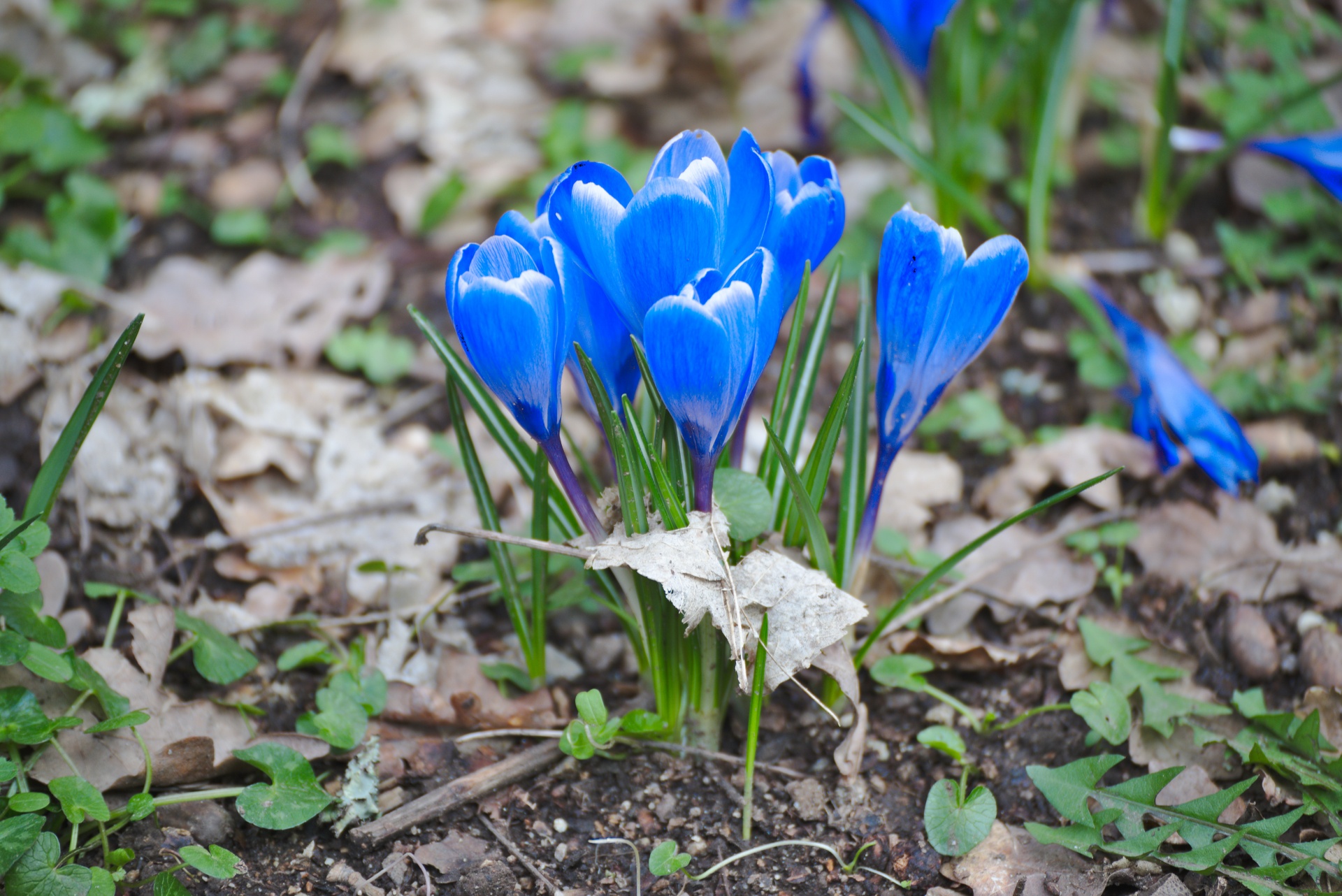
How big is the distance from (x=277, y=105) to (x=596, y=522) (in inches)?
91.5

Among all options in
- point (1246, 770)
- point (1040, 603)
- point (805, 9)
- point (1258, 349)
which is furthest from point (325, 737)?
point (805, 9)

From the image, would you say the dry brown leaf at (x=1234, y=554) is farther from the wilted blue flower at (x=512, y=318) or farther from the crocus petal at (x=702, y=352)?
the wilted blue flower at (x=512, y=318)

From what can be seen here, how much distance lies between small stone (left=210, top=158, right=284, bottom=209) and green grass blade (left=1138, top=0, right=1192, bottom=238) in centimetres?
225

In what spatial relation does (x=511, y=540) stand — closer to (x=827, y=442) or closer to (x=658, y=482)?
(x=658, y=482)

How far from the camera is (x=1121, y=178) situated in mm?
2666

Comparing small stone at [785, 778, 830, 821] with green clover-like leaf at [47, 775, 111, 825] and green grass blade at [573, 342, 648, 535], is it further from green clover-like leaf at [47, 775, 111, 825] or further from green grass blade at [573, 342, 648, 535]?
green clover-like leaf at [47, 775, 111, 825]

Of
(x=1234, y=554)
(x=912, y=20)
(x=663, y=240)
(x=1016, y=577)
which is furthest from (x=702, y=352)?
(x=912, y=20)

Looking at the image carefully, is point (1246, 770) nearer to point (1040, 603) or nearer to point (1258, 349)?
point (1040, 603)

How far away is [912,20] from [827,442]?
1.22 meters

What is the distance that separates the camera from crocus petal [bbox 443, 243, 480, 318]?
1.13m

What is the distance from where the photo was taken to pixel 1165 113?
7.04 feet

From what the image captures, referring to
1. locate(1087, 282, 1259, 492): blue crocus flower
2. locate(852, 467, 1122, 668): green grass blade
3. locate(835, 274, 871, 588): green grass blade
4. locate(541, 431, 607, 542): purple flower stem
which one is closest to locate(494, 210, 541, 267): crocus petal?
locate(541, 431, 607, 542): purple flower stem

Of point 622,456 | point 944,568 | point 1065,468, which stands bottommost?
point 1065,468

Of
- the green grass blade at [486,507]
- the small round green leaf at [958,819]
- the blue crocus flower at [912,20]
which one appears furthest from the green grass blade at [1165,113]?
the green grass blade at [486,507]
